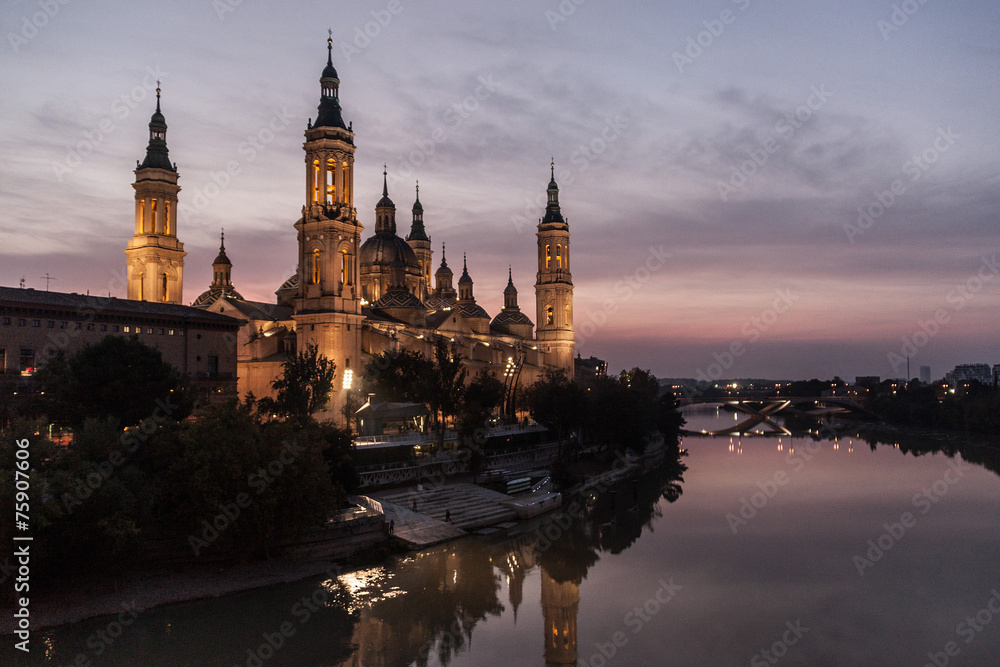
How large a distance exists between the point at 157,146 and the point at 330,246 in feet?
58.9

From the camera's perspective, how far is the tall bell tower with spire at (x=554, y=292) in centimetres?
9669

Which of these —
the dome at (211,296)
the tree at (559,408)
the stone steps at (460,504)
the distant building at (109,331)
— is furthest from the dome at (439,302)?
the stone steps at (460,504)

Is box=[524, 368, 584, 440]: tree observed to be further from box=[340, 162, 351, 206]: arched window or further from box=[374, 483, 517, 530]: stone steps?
box=[340, 162, 351, 206]: arched window

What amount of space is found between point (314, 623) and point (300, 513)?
15.5 feet

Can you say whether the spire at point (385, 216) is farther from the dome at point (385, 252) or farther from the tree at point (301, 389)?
the tree at point (301, 389)

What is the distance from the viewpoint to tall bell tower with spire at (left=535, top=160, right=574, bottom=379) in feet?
317

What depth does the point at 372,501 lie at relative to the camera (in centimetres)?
3609

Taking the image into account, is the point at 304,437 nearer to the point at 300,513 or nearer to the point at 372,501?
the point at 300,513

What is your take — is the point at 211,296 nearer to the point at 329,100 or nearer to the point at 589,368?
the point at 329,100

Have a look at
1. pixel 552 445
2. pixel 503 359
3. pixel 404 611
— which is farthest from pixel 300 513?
pixel 503 359

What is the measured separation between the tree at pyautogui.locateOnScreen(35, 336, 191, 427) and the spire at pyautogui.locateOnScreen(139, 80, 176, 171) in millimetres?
29392

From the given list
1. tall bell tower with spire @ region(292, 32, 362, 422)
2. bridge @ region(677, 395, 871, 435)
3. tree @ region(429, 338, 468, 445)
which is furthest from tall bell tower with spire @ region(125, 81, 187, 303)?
bridge @ region(677, 395, 871, 435)

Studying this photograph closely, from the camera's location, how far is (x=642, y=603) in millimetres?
28453

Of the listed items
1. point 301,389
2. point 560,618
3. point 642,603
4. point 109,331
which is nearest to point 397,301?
point 301,389
